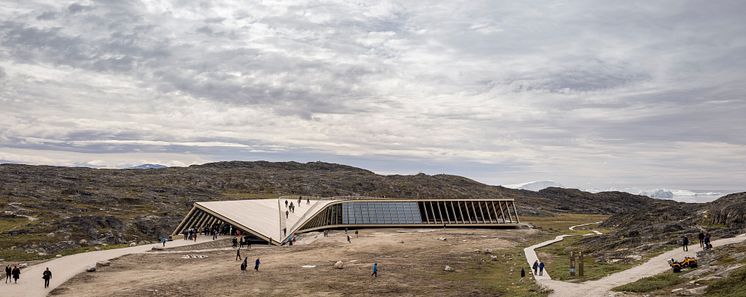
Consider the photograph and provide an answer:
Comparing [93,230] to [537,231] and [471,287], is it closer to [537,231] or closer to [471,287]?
[471,287]

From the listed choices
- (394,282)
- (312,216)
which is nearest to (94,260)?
(394,282)

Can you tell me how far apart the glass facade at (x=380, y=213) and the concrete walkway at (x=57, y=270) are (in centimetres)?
4200

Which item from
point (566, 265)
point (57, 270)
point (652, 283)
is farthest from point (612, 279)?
point (57, 270)

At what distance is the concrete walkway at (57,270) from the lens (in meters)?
40.2

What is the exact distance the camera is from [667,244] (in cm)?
5478

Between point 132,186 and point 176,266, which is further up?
point 132,186

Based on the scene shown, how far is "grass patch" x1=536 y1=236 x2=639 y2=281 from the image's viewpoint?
1692 inches

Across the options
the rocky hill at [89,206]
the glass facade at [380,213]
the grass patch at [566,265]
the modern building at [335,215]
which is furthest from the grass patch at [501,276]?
the glass facade at [380,213]

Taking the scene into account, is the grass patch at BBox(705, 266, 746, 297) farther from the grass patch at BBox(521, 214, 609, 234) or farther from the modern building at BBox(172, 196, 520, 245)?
the grass patch at BBox(521, 214, 609, 234)

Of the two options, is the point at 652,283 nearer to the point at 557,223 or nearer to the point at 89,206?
the point at 557,223

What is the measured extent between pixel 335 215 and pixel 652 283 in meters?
74.6

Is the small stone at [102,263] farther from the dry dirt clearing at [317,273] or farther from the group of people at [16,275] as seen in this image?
the group of people at [16,275]

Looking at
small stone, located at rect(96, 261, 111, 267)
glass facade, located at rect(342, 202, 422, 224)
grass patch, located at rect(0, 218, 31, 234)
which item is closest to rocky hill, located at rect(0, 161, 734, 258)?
grass patch, located at rect(0, 218, 31, 234)

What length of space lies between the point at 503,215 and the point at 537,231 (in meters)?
12.5
